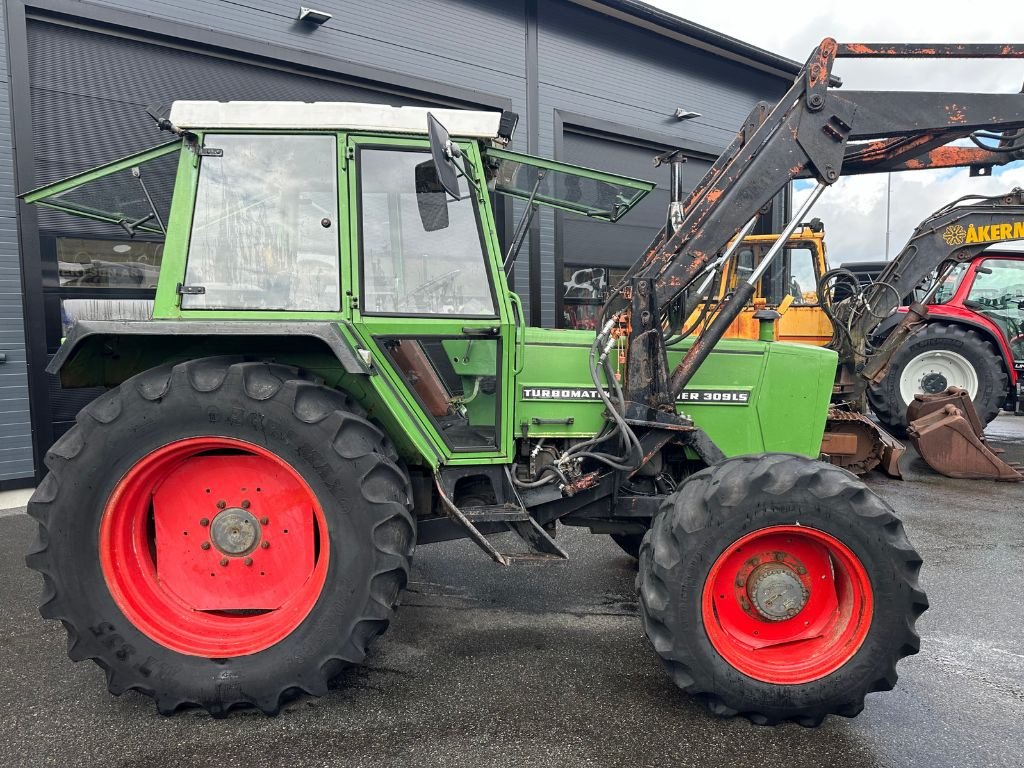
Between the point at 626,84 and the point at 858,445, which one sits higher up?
the point at 626,84

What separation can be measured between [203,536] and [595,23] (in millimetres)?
8164

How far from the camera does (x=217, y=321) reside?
2354 millimetres

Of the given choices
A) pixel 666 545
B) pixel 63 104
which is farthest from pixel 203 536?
pixel 63 104

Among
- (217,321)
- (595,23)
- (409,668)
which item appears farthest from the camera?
(595,23)

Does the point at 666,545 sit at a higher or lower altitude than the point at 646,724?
higher

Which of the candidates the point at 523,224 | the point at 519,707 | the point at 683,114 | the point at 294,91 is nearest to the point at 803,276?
the point at 683,114

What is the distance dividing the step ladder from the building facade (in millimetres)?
2107

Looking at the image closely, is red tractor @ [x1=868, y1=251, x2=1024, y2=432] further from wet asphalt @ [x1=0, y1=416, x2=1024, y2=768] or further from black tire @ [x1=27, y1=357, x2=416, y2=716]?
black tire @ [x1=27, y1=357, x2=416, y2=716]

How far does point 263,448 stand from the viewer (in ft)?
7.45

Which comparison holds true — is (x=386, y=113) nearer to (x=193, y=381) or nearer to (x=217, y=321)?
(x=217, y=321)

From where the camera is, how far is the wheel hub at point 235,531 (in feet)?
8.13

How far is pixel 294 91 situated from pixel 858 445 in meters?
6.43

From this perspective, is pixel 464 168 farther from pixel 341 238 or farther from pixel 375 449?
pixel 375 449

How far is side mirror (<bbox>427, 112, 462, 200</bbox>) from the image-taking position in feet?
6.83
